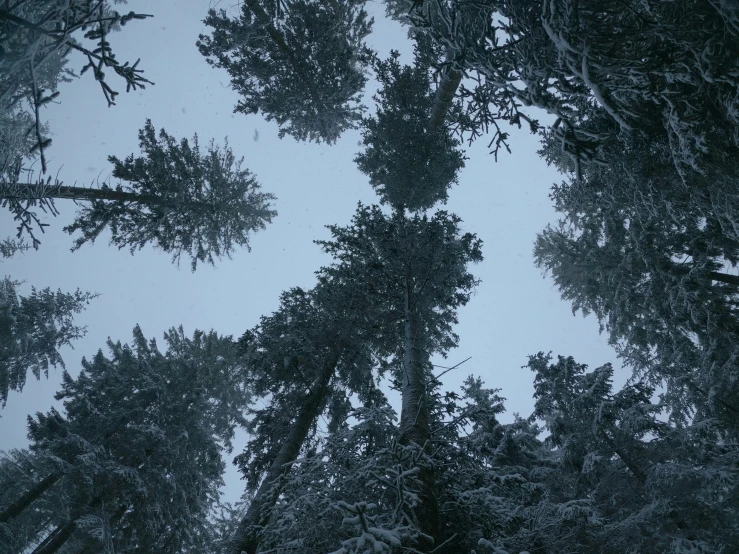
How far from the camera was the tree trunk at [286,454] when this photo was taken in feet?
20.4

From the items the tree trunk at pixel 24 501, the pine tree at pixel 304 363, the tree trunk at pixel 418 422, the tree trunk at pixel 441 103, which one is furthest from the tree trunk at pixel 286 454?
the tree trunk at pixel 24 501

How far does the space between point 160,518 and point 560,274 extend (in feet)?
57.5

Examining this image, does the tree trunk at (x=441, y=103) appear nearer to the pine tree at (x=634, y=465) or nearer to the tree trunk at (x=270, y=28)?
the tree trunk at (x=270, y=28)

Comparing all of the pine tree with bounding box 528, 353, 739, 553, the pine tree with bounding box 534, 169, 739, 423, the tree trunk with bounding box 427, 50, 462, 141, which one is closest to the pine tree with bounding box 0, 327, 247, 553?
the tree trunk with bounding box 427, 50, 462, 141

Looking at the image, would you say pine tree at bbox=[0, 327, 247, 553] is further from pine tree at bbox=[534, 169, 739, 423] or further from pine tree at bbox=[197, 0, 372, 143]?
pine tree at bbox=[534, 169, 739, 423]

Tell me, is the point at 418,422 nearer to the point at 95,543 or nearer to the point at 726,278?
the point at 95,543

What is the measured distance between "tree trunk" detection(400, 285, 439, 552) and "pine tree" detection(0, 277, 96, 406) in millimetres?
16942

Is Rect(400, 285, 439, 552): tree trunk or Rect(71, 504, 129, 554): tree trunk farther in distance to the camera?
Rect(71, 504, 129, 554): tree trunk

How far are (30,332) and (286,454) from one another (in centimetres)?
1555

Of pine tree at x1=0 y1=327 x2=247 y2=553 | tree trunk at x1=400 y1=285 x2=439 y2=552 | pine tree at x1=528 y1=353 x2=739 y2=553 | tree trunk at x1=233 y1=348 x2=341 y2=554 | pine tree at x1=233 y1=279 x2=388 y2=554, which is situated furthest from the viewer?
pine tree at x1=0 y1=327 x2=247 y2=553

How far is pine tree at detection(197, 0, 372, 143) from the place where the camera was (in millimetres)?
10805

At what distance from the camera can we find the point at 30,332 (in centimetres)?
1617

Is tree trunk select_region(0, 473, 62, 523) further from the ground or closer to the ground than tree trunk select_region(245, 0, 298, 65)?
closer to the ground

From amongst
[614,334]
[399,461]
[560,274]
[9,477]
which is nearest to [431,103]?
[560,274]
